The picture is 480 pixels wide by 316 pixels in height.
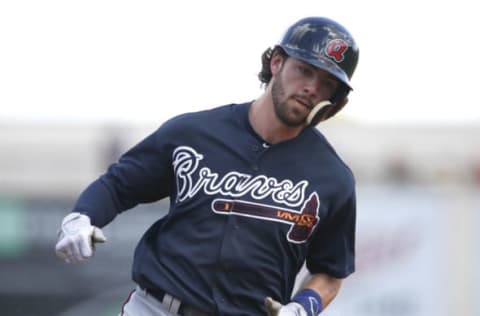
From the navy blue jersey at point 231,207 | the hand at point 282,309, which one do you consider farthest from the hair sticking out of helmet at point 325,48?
the hand at point 282,309

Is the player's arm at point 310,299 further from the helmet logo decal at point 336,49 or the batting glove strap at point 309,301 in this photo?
the helmet logo decal at point 336,49

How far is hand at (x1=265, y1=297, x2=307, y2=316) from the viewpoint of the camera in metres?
5.45

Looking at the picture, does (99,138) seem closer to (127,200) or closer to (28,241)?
(28,241)

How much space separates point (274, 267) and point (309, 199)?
32cm

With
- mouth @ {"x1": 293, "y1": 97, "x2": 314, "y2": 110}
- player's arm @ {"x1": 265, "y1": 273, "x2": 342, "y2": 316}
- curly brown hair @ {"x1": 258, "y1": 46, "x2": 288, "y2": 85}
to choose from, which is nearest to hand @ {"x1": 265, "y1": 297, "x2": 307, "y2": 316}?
player's arm @ {"x1": 265, "y1": 273, "x2": 342, "y2": 316}

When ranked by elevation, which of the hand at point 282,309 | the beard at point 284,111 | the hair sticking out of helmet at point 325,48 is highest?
the hair sticking out of helmet at point 325,48

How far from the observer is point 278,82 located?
5.78 metres

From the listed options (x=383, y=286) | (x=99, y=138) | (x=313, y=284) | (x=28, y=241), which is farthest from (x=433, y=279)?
(x=99, y=138)

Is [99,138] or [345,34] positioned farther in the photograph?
[99,138]

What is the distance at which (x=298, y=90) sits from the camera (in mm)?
5699

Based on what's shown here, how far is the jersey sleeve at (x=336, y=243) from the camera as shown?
5.74 meters

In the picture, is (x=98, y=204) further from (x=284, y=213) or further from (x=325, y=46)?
(x=325, y=46)

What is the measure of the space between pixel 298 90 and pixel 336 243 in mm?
675

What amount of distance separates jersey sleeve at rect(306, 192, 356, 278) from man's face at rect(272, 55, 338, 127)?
16.6 inches
